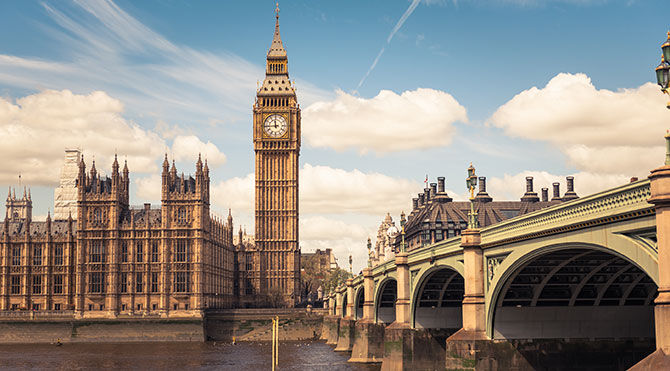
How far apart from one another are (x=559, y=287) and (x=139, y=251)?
112m

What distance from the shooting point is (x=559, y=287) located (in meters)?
45.6

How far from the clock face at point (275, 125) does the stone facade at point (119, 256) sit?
30562 millimetres

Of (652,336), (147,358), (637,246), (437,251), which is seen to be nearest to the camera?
(637,246)

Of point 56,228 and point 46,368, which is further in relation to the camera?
point 56,228

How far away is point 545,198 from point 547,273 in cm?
12161

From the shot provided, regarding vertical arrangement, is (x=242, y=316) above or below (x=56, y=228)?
below

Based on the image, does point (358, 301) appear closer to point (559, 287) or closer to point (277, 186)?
point (559, 287)

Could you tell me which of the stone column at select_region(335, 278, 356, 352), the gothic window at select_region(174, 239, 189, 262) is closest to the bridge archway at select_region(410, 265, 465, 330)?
the stone column at select_region(335, 278, 356, 352)

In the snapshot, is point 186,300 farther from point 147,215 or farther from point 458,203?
point 458,203

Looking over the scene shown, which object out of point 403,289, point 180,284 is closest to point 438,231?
point 180,284

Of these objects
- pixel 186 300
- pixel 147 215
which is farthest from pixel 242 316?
pixel 147 215

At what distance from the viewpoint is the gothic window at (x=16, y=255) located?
15125cm

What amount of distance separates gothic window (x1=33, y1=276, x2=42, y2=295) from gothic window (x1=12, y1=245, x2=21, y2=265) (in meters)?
4.38

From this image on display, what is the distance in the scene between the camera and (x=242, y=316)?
145250 millimetres
